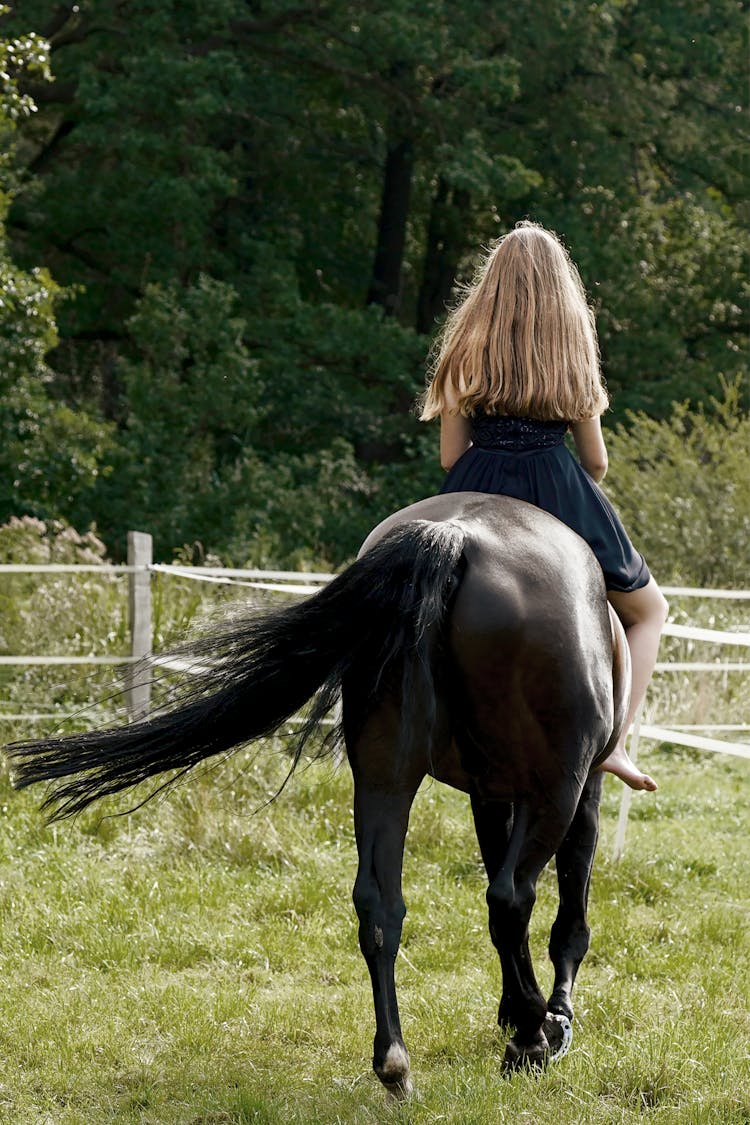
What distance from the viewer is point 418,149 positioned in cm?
2200

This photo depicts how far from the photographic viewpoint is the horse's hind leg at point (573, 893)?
3.96m

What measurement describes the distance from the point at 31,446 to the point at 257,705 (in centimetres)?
1319

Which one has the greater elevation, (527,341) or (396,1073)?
(527,341)

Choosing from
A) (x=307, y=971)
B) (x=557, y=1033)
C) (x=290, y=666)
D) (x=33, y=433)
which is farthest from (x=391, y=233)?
(x=290, y=666)

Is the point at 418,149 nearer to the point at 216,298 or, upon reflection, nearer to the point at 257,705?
the point at 216,298

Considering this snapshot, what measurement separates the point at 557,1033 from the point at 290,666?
4.50 feet

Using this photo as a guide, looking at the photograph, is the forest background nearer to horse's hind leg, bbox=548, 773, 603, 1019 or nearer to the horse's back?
horse's hind leg, bbox=548, 773, 603, 1019

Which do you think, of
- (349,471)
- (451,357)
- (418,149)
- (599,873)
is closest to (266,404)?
(349,471)

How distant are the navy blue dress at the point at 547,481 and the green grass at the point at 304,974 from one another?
1.35 m

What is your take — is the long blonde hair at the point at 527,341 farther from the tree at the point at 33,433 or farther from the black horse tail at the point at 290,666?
the tree at the point at 33,433

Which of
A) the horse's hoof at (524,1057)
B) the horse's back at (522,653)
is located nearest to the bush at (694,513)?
the horse's hoof at (524,1057)

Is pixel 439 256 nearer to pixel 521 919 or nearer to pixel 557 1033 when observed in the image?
pixel 557 1033

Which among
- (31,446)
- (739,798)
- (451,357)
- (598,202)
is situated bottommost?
(739,798)

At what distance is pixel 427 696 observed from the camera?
10.4ft
